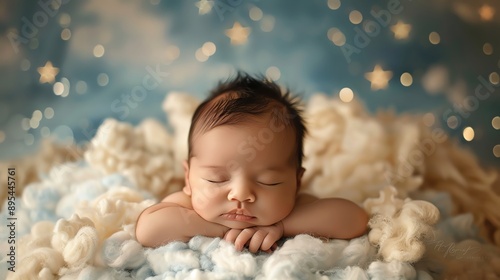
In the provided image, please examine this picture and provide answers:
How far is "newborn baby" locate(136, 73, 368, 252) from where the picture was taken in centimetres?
98

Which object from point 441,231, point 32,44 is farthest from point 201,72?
point 441,231

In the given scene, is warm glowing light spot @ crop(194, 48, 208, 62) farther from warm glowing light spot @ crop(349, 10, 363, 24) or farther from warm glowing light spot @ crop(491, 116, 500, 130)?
warm glowing light spot @ crop(491, 116, 500, 130)

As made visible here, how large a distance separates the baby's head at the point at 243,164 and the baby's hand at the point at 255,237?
2cm

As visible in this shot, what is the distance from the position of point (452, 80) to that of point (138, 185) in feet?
3.09

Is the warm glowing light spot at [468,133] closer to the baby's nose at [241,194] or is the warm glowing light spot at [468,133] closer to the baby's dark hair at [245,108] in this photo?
the baby's dark hair at [245,108]

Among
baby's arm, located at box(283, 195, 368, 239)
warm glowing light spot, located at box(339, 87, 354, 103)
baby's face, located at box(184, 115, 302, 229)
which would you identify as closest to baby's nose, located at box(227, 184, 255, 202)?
baby's face, located at box(184, 115, 302, 229)

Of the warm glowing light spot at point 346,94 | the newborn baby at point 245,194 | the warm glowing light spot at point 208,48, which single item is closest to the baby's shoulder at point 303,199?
the newborn baby at point 245,194

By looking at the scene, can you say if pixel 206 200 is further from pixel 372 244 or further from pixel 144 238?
pixel 372 244

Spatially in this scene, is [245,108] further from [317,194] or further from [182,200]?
[317,194]

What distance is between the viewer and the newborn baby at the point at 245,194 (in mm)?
982

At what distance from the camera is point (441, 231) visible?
1195mm

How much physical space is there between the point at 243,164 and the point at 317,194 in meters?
0.44

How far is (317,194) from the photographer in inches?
54.1

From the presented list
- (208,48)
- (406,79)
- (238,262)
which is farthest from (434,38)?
(238,262)
